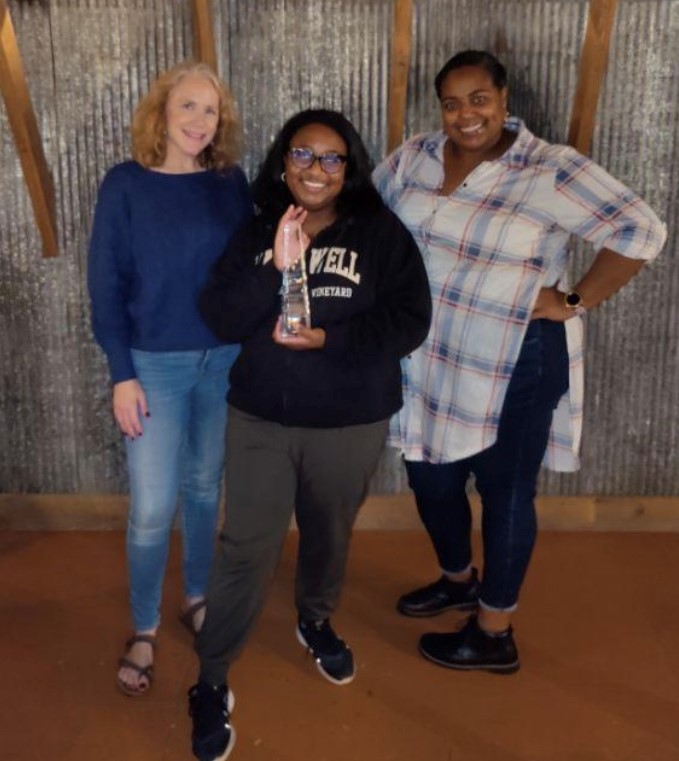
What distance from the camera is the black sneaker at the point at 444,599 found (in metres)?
2.78

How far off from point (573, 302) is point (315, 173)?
0.74 metres

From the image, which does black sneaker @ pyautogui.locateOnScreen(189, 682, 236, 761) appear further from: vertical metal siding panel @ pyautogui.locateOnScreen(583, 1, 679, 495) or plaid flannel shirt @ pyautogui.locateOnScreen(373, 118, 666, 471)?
vertical metal siding panel @ pyautogui.locateOnScreen(583, 1, 679, 495)

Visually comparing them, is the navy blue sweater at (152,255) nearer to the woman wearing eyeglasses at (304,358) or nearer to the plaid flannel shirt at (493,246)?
the woman wearing eyeglasses at (304,358)

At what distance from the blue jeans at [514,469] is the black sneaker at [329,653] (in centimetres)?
40

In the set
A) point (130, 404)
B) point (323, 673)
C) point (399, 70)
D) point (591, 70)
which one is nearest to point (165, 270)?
point (130, 404)

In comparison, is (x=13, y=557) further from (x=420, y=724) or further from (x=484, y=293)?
(x=484, y=293)

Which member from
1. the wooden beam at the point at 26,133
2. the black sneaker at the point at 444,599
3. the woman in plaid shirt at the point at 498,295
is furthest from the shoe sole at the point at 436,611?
the wooden beam at the point at 26,133

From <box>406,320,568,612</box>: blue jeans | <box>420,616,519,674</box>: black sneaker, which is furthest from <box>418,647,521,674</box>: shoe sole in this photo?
<box>406,320,568,612</box>: blue jeans

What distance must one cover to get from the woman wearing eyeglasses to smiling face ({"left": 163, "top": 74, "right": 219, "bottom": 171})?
195mm

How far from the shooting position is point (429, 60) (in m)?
3.00

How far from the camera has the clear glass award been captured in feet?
6.35

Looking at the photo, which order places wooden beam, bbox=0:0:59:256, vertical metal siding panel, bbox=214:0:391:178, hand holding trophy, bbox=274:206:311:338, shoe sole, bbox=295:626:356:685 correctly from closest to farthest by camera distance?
hand holding trophy, bbox=274:206:311:338 → shoe sole, bbox=295:626:356:685 → wooden beam, bbox=0:0:59:256 → vertical metal siding panel, bbox=214:0:391:178

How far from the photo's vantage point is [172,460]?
7.48 ft

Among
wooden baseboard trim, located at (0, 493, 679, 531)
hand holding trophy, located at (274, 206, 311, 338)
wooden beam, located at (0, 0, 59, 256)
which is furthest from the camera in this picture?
wooden baseboard trim, located at (0, 493, 679, 531)
